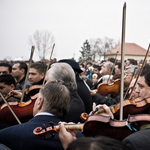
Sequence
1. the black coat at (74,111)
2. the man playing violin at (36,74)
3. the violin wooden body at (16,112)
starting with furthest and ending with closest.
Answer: the man playing violin at (36,74) < the violin wooden body at (16,112) < the black coat at (74,111)

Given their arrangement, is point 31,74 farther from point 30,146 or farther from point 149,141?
point 149,141

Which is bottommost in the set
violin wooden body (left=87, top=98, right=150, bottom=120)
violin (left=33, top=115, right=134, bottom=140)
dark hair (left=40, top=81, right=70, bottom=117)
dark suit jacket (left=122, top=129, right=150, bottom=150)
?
violin wooden body (left=87, top=98, right=150, bottom=120)

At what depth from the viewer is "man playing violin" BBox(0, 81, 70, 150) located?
60.2 inches

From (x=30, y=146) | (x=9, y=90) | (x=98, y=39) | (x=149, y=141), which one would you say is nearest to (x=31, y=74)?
(x=9, y=90)

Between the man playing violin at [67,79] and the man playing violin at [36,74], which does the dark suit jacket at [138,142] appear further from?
the man playing violin at [36,74]

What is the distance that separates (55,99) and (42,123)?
0.80 ft

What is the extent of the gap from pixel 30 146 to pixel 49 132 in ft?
0.63

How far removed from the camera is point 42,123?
5.41ft

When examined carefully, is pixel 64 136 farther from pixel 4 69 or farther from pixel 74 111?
pixel 4 69

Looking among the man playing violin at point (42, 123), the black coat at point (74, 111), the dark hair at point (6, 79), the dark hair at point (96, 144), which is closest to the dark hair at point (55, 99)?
the man playing violin at point (42, 123)

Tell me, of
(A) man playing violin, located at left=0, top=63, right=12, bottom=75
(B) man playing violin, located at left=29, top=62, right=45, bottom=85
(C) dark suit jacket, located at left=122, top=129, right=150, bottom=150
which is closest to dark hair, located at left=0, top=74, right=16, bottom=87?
(B) man playing violin, located at left=29, top=62, right=45, bottom=85

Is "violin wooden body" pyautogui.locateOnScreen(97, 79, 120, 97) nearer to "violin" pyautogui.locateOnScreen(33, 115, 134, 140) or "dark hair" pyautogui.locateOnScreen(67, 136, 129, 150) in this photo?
"violin" pyautogui.locateOnScreen(33, 115, 134, 140)

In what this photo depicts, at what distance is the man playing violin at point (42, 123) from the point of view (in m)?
1.53

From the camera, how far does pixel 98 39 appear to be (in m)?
65.1
